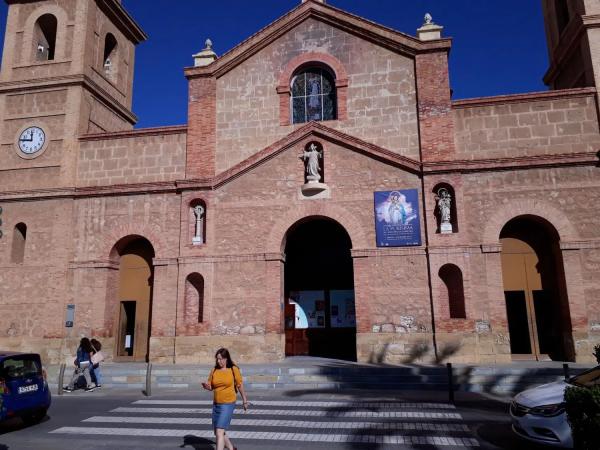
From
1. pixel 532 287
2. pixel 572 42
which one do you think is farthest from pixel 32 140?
pixel 572 42

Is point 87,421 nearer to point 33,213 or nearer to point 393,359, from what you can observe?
point 393,359

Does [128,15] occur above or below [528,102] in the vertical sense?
above

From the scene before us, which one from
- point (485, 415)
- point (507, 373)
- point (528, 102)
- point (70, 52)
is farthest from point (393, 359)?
point (70, 52)

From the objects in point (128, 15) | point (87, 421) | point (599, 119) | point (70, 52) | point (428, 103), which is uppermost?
point (128, 15)

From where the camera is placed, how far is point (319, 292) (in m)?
19.5

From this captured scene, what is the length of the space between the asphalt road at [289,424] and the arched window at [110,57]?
15.6 m

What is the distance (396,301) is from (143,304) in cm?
954

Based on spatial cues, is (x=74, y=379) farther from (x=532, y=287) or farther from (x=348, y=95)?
(x=532, y=287)

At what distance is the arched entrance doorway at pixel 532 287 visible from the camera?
16.0 meters

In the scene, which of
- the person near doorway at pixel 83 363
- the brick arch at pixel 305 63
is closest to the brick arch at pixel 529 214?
the brick arch at pixel 305 63

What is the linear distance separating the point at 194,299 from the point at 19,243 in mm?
7464

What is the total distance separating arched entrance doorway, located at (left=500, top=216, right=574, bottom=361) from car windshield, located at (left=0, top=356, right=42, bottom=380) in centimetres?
1390

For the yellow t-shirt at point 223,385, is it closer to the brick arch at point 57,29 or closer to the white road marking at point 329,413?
the white road marking at point 329,413

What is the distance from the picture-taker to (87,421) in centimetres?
1010
